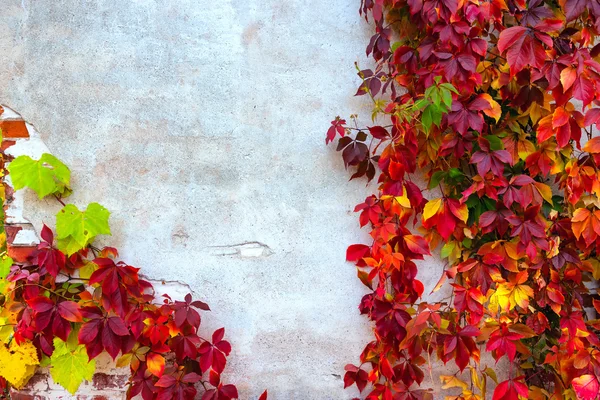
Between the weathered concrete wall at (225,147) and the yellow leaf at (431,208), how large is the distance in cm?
24

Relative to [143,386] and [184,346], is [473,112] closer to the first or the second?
[184,346]

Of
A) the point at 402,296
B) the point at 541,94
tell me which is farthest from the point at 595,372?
the point at 541,94

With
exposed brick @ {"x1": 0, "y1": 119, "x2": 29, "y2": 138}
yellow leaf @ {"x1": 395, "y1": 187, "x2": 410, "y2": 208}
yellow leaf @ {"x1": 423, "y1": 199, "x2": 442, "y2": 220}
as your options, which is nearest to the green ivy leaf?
exposed brick @ {"x1": 0, "y1": 119, "x2": 29, "y2": 138}

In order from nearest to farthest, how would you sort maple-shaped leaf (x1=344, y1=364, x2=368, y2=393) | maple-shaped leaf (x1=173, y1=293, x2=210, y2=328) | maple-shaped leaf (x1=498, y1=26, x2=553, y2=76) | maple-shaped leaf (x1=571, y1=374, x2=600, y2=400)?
maple-shaped leaf (x1=498, y1=26, x2=553, y2=76)
maple-shaped leaf (x1=571, y1=374, x2=600, y2=400)
maple-shaped leaf (x1=173, y1=293, x2=210, y2=328)
maple-shaped leaf (x1=344, y1=364, x2=368, y2=393)

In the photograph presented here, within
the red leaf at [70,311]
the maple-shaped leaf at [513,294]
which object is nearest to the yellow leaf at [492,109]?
the maple-shaped leaf at [513,294]

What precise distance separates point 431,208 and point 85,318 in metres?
1.33

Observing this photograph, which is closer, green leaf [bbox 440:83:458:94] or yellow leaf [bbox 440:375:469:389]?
green leaf [bbox 440:83:458:94]

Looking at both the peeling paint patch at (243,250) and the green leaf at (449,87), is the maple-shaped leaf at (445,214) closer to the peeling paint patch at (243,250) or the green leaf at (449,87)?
the green leaf at (449,87)

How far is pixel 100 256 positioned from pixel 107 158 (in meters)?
0.38

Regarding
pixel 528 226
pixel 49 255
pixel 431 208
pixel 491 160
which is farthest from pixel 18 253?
pixel 528 226

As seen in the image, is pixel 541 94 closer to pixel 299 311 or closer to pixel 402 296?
pixel 402 296

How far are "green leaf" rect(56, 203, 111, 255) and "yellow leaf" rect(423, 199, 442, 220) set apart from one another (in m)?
1.17

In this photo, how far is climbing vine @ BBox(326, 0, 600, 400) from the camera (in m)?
1.53

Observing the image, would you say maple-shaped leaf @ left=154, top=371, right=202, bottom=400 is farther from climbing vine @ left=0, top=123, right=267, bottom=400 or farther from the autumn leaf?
the autumn leaf
